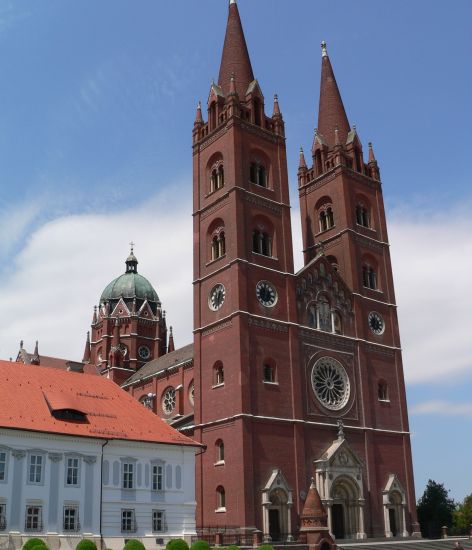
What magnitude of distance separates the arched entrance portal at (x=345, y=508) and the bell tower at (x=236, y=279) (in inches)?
286

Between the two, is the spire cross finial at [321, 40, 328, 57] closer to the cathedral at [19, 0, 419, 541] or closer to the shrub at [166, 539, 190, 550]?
the cathedral at [19, 0, 419, 541]

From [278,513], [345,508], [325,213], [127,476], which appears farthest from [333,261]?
[127,476]

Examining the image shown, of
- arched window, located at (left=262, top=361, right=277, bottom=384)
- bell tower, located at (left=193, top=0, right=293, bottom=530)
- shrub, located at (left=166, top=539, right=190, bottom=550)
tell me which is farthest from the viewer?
arched window, located at (left=262, top=361, right=277, bottom=384)

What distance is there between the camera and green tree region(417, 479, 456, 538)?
60900mm

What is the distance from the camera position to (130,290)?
8962cm

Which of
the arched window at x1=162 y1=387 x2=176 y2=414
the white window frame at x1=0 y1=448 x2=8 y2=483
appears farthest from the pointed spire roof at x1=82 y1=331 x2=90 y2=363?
the white window frame at x1=0 y1=448 x2=8 y2=483

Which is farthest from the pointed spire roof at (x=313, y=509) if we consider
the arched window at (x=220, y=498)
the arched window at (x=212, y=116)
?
the arched window at (x=212, y=116)

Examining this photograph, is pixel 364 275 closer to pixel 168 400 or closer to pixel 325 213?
pixel 325 213

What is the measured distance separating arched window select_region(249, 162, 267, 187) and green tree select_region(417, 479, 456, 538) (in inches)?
1233

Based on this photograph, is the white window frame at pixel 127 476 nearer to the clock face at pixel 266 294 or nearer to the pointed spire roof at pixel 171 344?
the clock face at pixel 266 294

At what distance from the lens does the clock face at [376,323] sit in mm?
58963

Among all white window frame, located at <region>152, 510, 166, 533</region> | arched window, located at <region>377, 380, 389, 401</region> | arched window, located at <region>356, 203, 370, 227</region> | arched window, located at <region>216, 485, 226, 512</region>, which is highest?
arched window, located at <region>356, 203, 370, 227</region>

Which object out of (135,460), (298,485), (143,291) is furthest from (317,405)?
(143,291)

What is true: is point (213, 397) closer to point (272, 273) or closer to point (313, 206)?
point (272, 273)
